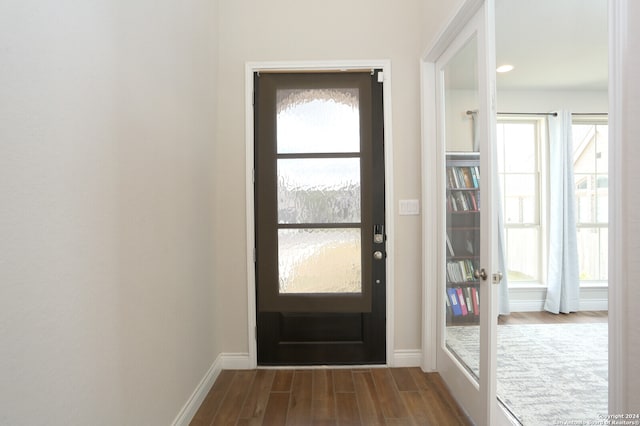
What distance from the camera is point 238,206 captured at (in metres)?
2.31

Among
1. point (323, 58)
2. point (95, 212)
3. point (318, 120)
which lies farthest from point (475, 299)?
point (323, 58)

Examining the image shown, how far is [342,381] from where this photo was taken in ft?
6.97

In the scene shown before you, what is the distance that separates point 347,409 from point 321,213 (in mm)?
1305

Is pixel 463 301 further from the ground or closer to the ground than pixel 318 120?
closer to the ground

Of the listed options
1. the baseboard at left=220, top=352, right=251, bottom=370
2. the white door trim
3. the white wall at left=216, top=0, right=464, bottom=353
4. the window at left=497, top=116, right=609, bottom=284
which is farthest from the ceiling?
the baseboard at left=220, top=352, right=251, bottom=370

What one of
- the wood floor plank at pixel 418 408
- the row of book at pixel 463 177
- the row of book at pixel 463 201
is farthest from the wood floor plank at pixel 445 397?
the row of book at pixel 463 177

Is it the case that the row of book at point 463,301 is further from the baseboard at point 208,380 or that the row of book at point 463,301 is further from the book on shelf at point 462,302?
the baseboard at point 208,380

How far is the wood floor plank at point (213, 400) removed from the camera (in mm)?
1757

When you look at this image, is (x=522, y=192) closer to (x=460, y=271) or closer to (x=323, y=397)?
(x=460, y=271)

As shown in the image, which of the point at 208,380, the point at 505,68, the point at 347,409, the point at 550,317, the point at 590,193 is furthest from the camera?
the point at 590,193

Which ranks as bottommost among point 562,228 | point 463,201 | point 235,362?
point 235,362

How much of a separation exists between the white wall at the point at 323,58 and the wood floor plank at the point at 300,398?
627 mm

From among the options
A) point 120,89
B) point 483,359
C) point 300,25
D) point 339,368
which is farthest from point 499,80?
point 120,89

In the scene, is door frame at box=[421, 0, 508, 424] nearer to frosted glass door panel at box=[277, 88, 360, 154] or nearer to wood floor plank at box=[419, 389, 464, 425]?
wood floor plank at box=[419, 389, 464, 425]
